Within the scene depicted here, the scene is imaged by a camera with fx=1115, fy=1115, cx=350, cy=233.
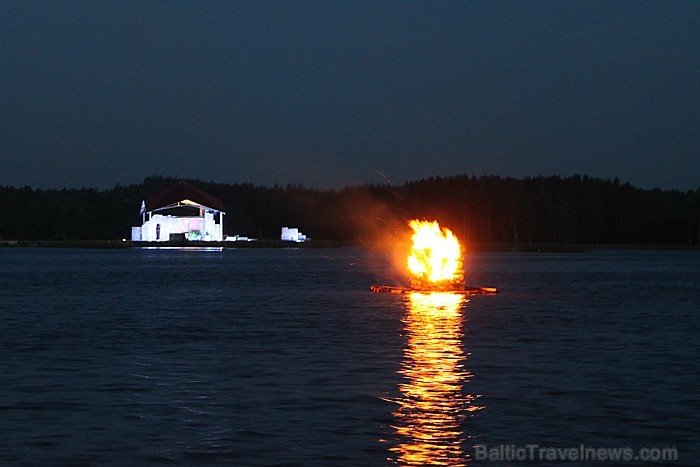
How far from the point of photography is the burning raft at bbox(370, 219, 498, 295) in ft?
194

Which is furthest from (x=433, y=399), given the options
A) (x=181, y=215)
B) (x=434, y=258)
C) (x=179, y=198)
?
(x=181, y=215)

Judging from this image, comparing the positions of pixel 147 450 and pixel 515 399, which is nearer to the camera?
pixel 147 450

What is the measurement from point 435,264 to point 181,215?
380 ft

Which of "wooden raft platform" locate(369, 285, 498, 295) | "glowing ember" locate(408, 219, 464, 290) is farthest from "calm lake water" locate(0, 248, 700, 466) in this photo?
"wooden raft platform" locate(369, 285, 498, 295)

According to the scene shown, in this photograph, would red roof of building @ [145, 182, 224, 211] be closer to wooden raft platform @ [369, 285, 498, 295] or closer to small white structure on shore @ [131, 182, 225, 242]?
small white structure on shore @ [131, 182, 225, 242]

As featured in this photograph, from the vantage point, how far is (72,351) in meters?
32.5

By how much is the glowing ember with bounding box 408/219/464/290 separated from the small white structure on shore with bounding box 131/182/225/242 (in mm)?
108947

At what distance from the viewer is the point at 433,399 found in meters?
23.6

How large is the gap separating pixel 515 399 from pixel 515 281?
201 ft

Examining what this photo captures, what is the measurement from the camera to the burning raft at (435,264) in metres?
59.3

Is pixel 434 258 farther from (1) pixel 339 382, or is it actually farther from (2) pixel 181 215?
(2) pixel 181 215

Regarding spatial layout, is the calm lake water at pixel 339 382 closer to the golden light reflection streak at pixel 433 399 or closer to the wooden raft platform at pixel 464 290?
the golden light reflection streak at pixel 433 399

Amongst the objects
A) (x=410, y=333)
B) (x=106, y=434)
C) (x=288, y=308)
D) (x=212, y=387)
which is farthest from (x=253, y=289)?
(x=106, y=434)

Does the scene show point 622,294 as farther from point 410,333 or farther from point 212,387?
point 212,387
